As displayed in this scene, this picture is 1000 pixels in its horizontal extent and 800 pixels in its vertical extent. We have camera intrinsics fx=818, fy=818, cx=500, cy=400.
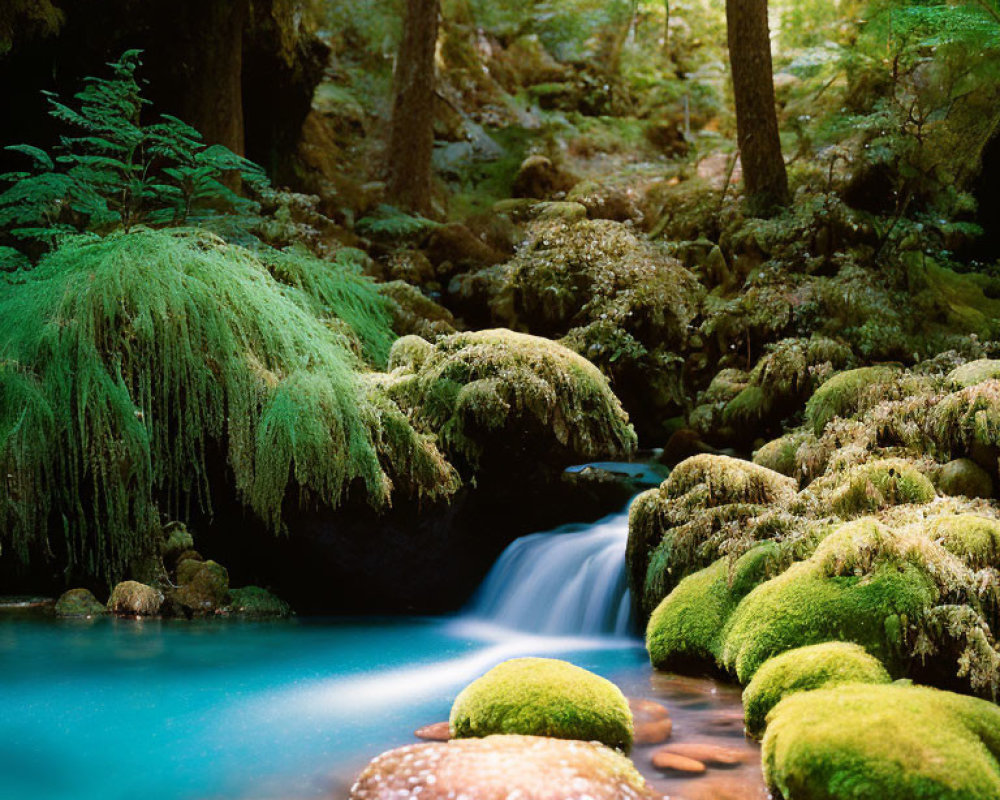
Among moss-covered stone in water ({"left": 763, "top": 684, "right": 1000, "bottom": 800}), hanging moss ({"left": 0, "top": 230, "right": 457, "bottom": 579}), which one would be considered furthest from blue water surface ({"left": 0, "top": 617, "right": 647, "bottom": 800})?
moss-covered stone in water ({"left": 763, "top": 684, "right": 1000, "bottom": 800})

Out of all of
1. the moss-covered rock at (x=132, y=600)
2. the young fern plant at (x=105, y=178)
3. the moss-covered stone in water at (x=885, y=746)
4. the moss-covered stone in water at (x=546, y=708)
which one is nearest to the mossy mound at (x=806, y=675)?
the moss-covered stone in water at (x=885, y=746)

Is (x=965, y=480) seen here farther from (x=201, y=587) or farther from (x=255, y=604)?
(x=201, y=587)

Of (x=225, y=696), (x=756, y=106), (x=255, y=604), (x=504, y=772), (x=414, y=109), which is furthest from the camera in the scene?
(x=414, y=109)

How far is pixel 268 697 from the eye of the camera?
4590 mm

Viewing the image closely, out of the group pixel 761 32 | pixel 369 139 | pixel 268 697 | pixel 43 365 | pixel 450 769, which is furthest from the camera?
pixel 369 139

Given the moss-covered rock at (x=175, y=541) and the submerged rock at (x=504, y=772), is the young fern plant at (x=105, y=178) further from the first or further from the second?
the submerged rock at (x=504, y=772)

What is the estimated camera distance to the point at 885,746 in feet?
9.49

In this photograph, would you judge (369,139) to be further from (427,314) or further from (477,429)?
(477,429)

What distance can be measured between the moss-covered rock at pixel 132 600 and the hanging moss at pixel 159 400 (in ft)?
0.45

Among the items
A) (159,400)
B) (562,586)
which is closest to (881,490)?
(562,586)

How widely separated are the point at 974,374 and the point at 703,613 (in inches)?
116

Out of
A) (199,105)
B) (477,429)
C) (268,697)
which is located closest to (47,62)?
(199,105)

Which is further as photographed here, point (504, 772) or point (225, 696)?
point (225, 696)

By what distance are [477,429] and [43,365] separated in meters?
3.21
